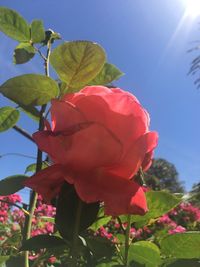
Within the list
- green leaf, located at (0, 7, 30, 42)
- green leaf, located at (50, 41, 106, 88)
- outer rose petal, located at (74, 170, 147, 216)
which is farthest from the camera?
green leaf, located at (0, 7, 30, 42)

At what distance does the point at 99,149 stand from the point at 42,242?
4.6 inches

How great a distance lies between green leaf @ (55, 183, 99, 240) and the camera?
0.40 meters

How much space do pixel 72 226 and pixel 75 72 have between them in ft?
0.56

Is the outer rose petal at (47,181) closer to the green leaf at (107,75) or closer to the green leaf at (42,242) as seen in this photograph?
the green leaf at (42,242)

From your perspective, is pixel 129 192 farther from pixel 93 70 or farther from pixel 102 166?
pixel 93 70

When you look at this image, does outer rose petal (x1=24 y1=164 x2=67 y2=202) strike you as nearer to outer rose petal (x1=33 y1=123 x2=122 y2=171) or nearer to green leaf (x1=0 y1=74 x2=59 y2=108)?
outer rose petal (x1=33 y1=123 x2=122 y2=171)

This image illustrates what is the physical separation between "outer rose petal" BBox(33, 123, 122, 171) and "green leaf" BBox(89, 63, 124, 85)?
19cm

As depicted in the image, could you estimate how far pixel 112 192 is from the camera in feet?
1.23

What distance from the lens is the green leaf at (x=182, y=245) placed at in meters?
0.46

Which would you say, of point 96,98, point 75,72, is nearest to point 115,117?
point 96,98

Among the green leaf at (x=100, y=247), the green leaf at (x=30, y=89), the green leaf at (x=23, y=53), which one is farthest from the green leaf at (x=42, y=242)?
the green leaf at (x=23, y=53)

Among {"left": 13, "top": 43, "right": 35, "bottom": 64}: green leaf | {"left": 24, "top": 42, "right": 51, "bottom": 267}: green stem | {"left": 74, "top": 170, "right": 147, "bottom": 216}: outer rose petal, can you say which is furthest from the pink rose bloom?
{"left": 13, "top": 43, "right": 35, "bottom": 64}: green leaf

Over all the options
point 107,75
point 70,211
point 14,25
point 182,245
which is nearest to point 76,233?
point 70,211

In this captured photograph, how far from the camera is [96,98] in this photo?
15.5 inches
